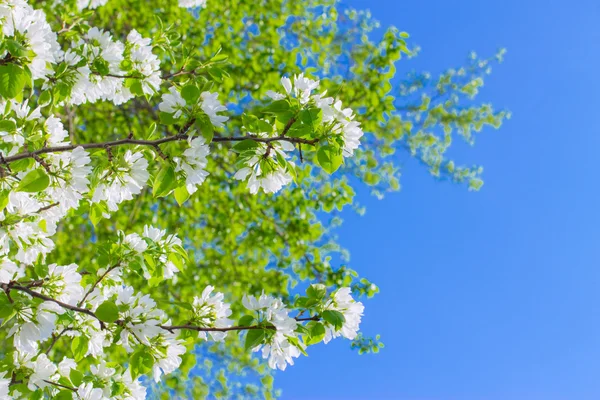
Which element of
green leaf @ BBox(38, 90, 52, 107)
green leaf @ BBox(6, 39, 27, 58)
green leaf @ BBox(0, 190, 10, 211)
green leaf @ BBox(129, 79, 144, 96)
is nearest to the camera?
green leaf @ BBox(6, 39, 27, 58)

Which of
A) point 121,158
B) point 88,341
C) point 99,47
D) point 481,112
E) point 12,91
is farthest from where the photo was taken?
point 481,112

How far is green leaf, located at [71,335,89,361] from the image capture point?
2.17 m

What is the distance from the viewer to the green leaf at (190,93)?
68.0 inches

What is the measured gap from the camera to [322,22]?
6488 millimetres

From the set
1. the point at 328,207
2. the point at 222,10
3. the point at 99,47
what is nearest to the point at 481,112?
the point at 328,207

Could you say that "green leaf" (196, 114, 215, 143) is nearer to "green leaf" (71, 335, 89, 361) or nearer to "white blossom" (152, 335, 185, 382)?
"white blossom" (152, 335, 185, 382)

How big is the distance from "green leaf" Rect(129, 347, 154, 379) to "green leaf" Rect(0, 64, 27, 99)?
94cm

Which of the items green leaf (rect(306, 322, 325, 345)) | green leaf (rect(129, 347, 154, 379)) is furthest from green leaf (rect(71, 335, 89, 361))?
green leaf (rect(306, 322, 325, 345))

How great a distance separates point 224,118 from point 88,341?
1.11 m

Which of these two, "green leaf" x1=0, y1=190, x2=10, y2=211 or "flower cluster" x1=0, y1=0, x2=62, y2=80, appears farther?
"green leaf" x1=0, y1=190, x2=10, y2=211

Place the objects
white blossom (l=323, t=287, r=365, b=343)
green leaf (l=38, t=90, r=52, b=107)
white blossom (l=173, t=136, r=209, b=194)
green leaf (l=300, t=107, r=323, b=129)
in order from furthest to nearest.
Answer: green leaf (l=38, t=90, r=52, b=107)
white blossom (l=323, t=287, r=365, b=343)
white blossom (l=173, t=136, r=209, b=194)
green leaf (l=300, t=107, r=323, b=129)

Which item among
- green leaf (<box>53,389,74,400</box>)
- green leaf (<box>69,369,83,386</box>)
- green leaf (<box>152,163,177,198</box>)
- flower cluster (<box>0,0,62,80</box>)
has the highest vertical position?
flower cluster (<box>0,0,62,80</box>)

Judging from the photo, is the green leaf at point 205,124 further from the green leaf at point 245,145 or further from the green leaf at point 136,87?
the green leaf at point 136,87

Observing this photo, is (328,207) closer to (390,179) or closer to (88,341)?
(390,179)
